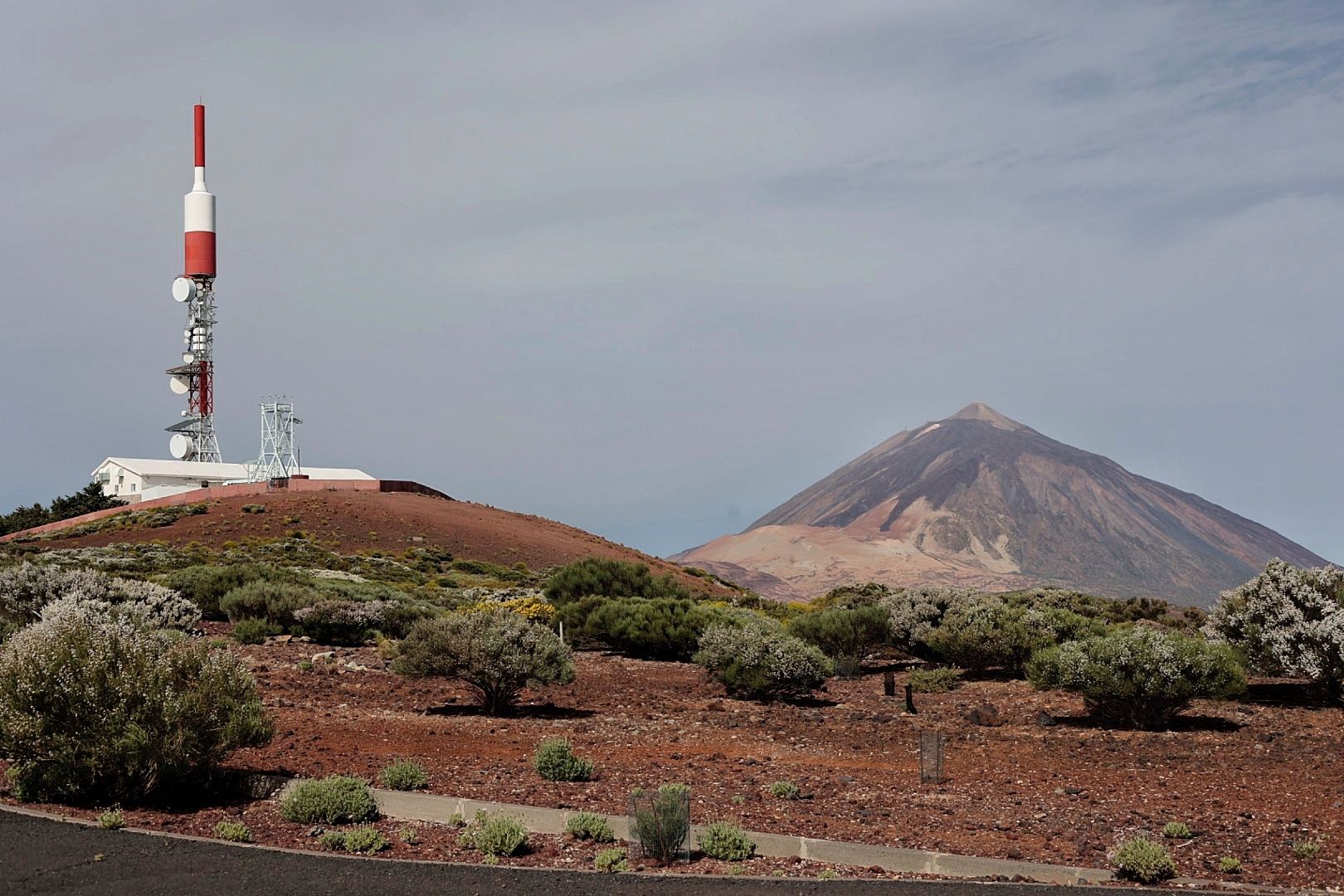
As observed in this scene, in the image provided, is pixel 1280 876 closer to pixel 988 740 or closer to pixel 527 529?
pixel 988 740

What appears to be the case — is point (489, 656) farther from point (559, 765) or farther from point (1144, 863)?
point (1144, 863)

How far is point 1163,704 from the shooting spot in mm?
14047

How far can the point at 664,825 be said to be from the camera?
8164 millimetres

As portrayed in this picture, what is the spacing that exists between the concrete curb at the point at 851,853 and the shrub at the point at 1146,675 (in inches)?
254

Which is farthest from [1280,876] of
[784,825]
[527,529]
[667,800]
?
[527,529]

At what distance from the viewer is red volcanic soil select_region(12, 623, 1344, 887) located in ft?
29.1

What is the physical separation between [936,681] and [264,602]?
37.7ft

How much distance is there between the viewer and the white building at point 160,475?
67.2m

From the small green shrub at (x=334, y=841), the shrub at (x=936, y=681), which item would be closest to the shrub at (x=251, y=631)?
the shrub at (x=936, y=681)

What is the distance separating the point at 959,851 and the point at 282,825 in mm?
4632

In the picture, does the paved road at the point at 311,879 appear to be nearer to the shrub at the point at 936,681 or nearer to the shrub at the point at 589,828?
the shrub at the point at 589,828

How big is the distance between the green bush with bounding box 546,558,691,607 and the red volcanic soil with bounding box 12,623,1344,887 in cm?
1067

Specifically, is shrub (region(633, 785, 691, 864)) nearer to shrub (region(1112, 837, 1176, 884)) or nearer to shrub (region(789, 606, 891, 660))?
shrub (region(1112, 837, 1176, 884))

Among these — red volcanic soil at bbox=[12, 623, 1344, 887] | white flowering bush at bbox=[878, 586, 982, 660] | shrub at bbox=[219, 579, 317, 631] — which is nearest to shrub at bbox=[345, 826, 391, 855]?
red volcanic soil at bbox=[12, 623, 1344, 887]
